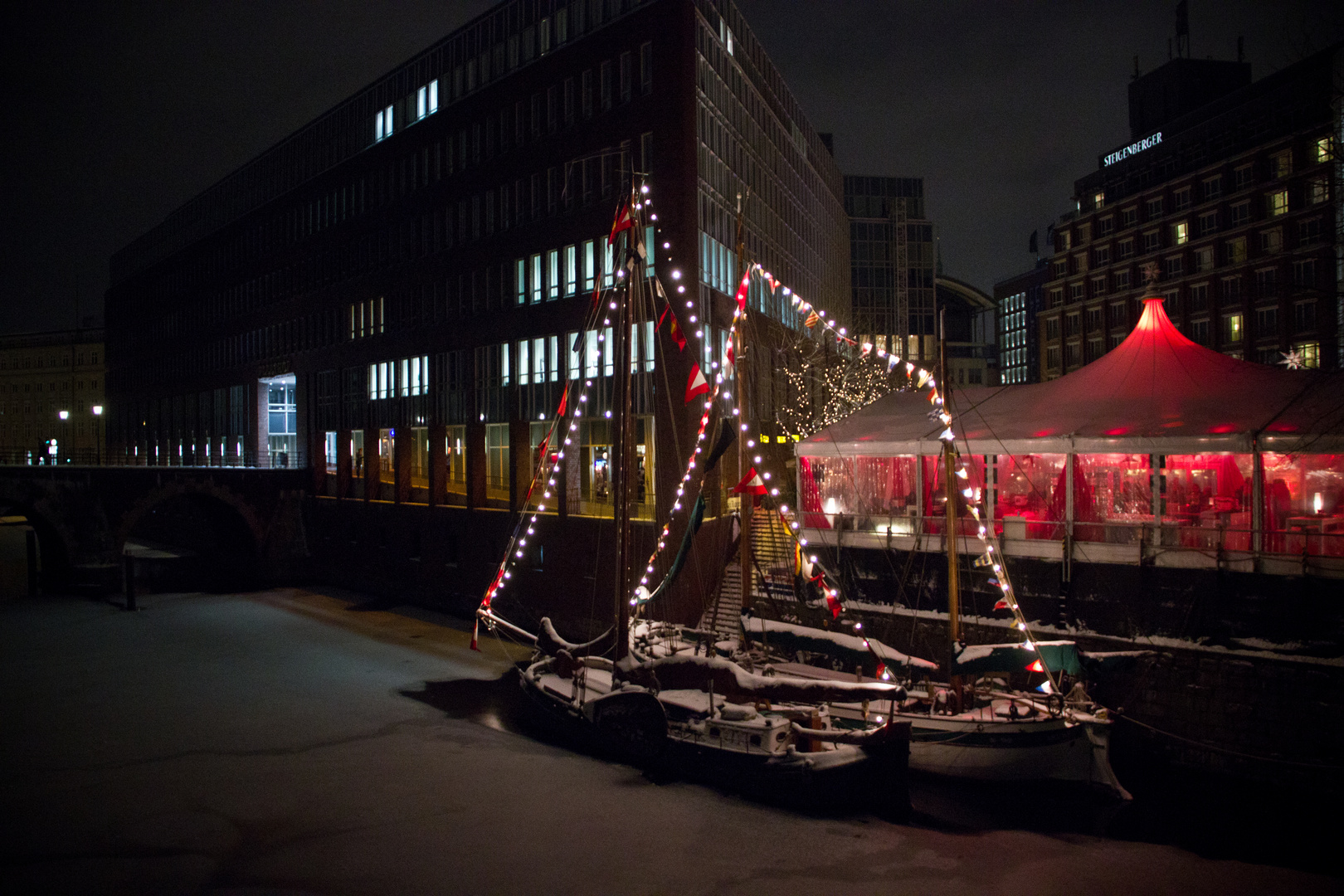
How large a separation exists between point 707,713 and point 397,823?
20.1ft

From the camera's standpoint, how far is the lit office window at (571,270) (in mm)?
31094

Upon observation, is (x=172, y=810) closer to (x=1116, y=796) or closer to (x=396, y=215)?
(x=1116, y=796)

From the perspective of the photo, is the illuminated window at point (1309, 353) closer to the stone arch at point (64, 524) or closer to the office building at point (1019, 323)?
the office building at point (1019, 323)

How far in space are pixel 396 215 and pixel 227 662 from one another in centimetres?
2287

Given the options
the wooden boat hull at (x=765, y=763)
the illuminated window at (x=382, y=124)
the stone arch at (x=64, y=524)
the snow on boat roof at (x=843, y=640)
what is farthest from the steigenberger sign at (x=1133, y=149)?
the stone arch at (x=64, y=524)

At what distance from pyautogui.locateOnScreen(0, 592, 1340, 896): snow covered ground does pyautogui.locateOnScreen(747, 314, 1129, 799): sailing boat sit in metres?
1.53

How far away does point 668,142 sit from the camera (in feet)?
92.9

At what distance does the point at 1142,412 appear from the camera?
68.9ft

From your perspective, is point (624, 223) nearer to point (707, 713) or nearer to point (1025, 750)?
point (707, 713)

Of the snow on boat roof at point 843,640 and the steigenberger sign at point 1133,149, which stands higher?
the steigenberger sign at point 1133,149

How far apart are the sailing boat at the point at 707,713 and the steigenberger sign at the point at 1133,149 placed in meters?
51.2

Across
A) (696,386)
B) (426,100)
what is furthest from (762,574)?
(426,100)

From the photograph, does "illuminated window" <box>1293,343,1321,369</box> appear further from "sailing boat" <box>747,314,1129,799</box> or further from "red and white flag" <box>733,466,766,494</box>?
"red and white flag" <box>733,466,766,494</box>

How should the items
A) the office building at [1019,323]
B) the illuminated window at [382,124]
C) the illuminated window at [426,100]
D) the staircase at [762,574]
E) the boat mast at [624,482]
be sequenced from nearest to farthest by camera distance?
the boat mast at [624,482] < the staircase at [762,574] < the illuminated window at [426,100] < the illuminated window at [382,124] < the office building at [1019,323]
